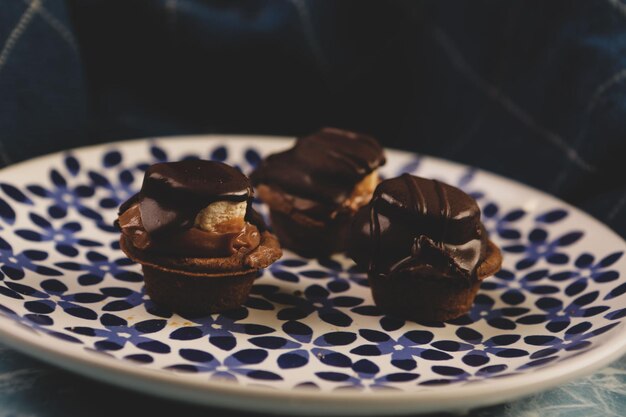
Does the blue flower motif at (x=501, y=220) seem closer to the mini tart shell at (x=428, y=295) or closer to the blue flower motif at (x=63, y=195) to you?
the mini tart shell at (x=428, y=295)

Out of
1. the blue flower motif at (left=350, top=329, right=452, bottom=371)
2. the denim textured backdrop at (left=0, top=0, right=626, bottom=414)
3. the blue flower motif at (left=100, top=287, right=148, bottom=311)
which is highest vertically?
the denim textured backdrop at (left=0, top=0, right=626, bottom=414)

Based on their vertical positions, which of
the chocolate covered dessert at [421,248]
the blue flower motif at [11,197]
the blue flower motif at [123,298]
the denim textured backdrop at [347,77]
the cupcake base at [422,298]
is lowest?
the blue flower motif at [123,298]

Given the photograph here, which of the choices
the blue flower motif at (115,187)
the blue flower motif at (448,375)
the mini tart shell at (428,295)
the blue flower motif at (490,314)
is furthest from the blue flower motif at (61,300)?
the blue flower motif at (490,314)

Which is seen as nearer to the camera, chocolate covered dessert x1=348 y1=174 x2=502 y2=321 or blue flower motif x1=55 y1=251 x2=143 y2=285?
chocolate covered dessert x1=348 y1=174 x2=502 y2=321

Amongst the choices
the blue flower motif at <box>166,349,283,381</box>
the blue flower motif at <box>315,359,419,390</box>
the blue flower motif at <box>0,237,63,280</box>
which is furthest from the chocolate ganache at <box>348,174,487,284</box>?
the blue flower motif at <box>0,237,63,280</box>

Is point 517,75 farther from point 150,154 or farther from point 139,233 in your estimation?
point 139,233

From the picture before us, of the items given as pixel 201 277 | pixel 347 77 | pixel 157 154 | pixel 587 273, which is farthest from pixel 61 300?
pixel 347 77

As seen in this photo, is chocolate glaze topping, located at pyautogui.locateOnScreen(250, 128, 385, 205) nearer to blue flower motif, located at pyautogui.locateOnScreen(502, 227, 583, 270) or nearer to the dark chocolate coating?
the dark chocolate coating
